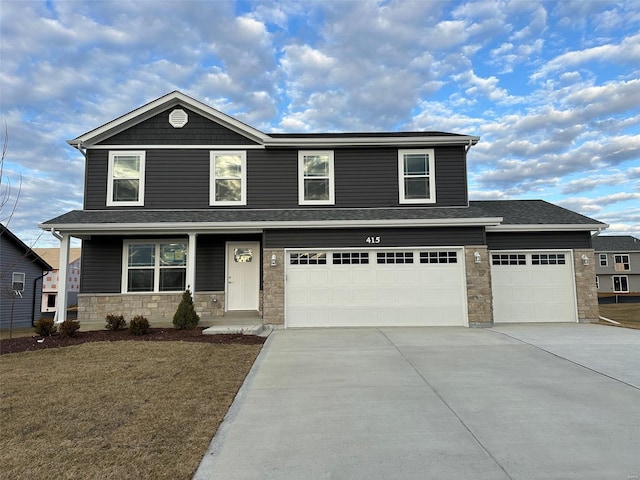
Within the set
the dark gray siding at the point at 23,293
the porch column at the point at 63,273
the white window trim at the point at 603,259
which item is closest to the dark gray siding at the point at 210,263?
the porch column at the point at 63,273

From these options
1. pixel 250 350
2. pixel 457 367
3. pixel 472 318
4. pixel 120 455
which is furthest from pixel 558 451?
pixel 472 318

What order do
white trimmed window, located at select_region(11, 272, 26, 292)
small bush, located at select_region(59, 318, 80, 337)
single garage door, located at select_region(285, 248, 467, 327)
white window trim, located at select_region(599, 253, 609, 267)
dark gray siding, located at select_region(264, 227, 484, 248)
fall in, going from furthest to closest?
white window trim, located at select_region(599, 253, 609, 267)
white trimmed window, located at select_region(11, 272, 26, 292)
dark gray siding, located at select_region(264, 227, 484, 248)
single garage door, located at select_region(285, 248, 467, 327)
small bush, located at select_region(59, 318, 80, 337)

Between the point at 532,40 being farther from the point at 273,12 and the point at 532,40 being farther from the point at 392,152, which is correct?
the point at 273,12

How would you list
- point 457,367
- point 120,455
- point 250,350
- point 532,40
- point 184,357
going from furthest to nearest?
point 532,40 < point 250,350 < point 184,357 < point 457,367 < point 120,455

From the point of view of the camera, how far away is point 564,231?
40.5 ft

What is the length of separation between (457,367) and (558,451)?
308 centimetres

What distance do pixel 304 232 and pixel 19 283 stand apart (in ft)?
56.6

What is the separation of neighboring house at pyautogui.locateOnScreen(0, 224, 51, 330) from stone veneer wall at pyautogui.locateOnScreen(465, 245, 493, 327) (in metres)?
17.7

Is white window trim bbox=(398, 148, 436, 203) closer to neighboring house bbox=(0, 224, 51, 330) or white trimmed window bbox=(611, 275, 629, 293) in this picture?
neighboring house bbox=(0, 224, 51, 330)

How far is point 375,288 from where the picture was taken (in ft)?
37.1

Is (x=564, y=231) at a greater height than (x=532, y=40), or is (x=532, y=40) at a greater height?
(x=532, y=40)

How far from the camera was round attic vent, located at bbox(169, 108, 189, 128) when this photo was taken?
12898 millimetres

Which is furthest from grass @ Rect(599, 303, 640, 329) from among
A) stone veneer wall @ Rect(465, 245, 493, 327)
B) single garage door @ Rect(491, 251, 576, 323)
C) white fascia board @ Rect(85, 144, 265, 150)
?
white fascia board @ Rect(85, 144, 265, 150)

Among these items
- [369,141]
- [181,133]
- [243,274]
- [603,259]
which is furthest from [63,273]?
[603,259]
